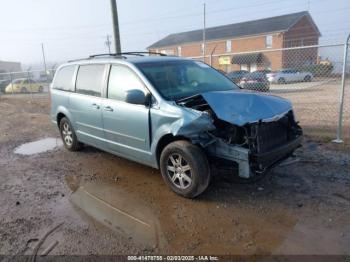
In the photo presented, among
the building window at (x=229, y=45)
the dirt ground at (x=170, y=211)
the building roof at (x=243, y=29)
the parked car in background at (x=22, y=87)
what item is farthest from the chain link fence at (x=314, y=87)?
the building window at (x=229, y=45)

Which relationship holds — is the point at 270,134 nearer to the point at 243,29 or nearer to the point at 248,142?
the point at 248,142

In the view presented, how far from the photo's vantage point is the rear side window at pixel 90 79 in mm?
5316

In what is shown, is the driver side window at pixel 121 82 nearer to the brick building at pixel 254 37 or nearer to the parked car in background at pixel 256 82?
the parked car in background at pixel 256 82

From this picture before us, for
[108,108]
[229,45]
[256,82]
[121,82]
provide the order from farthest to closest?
[229,45], [256,82], [108,108], [121,82]

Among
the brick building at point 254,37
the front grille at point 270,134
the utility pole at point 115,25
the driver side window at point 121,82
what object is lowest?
the front grille at point 270,134

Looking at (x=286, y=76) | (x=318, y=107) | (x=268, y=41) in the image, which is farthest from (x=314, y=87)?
(x=268, y=41)

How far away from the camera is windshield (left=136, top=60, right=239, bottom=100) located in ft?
14.8

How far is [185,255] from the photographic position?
3053 mm

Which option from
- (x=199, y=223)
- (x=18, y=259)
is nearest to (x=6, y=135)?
(x=18, y=259)

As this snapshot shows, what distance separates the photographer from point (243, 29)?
4406 cm

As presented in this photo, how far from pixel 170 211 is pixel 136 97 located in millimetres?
1615

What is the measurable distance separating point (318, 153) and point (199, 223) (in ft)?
10.4

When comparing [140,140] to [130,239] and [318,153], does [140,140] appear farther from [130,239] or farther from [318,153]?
[318,153]

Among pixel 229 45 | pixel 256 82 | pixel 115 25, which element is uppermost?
pixel 229 45
